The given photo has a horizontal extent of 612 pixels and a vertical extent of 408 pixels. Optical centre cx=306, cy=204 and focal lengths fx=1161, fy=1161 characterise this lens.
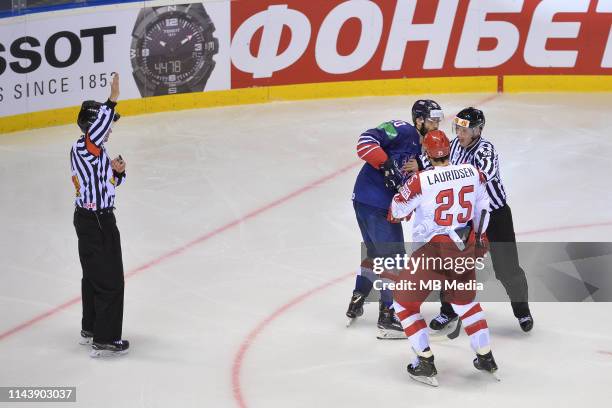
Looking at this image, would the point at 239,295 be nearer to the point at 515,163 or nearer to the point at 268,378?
the point at 268,378

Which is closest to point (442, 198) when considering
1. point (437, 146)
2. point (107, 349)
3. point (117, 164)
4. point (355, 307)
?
point (437, 146)

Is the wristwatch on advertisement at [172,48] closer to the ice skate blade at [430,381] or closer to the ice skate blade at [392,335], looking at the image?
the ice skate blade at [392,335]

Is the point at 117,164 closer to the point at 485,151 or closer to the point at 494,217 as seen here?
the point at 485,151

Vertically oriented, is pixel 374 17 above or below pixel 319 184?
above

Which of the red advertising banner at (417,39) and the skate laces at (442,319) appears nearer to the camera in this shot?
the skate laces at (442,319)

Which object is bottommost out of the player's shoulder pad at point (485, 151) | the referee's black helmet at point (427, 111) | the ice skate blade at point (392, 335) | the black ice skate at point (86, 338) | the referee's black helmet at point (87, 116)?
the black ice skate at point (86, 338)

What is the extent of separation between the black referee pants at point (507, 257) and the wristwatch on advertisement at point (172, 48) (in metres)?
6.26

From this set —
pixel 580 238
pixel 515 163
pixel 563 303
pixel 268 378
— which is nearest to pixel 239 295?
pixel 268 378

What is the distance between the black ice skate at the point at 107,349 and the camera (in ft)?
21.7

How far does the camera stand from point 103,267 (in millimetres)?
6504

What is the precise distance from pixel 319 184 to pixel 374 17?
3.32 metres

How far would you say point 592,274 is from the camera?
791cm

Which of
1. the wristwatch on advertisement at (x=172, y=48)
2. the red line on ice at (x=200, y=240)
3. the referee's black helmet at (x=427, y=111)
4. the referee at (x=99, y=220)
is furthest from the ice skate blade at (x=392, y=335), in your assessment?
the wristwatch on advertisement at (x=172, y=48)

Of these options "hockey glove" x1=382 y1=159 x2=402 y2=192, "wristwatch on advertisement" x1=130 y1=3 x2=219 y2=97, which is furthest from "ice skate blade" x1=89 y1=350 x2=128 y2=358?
"wristwatch on advertisement" x1=130 y1=3 x2=219 y2=97
